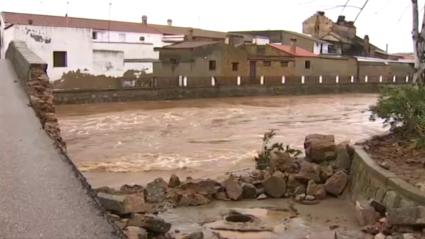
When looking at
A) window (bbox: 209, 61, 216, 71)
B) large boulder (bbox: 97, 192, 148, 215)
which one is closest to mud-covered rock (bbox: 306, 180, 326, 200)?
large boulder (bbox: 97, 192, 148, 215)

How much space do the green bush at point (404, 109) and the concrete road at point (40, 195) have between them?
6.18 metres

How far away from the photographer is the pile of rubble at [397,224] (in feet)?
21.5

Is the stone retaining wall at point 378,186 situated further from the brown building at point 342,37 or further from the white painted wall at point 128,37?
the brown building at point 342,37

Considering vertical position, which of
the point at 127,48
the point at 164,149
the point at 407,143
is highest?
the point at 127,48

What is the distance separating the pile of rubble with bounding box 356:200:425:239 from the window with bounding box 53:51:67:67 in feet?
99.6

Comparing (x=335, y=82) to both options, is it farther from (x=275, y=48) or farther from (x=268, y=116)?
(x=268, y=116)

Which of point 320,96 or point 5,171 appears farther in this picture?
point 320,96

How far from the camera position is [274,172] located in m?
11.4

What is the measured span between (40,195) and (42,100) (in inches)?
197

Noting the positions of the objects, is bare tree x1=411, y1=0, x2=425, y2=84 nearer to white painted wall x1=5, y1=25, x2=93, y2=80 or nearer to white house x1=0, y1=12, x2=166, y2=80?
white house x1=0, y1=12, x2=166, y2=80

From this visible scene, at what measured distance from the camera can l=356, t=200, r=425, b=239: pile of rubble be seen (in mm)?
6551

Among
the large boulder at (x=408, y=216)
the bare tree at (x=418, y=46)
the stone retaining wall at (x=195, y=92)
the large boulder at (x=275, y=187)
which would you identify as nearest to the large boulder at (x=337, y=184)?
the large boulder at (x=275, y=187)

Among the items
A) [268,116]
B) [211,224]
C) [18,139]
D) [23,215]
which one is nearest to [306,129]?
[268,116]

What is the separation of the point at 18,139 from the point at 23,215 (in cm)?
291
